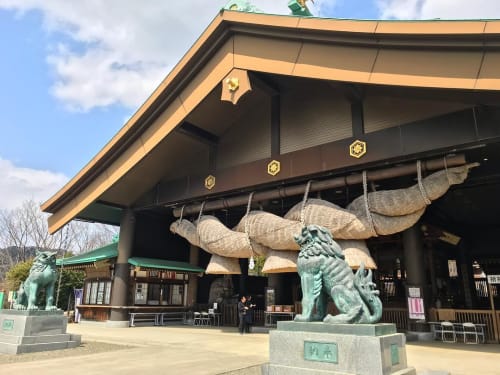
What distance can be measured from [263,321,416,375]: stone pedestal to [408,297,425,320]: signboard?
767 centimetres

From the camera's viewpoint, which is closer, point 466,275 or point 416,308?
point 416,308

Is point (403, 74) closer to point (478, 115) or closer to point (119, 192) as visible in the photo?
point (478, 115)

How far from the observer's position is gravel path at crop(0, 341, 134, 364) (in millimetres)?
9172

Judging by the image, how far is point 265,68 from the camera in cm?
1218

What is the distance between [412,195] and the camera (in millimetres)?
11125

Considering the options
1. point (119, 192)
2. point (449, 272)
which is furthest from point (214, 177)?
point (449, 272)

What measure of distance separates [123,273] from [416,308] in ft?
41.7

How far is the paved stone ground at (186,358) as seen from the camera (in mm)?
7703

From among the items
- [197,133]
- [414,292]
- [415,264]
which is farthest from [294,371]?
[197,133]

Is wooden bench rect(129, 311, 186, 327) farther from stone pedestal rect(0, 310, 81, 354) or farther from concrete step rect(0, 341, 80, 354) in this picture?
concrete step rect(0, 341, 80, 354)

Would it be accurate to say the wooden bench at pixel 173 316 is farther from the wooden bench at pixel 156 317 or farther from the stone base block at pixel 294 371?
the stone base block at pixel 294 371

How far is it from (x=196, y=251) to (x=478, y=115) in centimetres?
1566

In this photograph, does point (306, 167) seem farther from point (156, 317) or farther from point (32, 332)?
point (156, 317)

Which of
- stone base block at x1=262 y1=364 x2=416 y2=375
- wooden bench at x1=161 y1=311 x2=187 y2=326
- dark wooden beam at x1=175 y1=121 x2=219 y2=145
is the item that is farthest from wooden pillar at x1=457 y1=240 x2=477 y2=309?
stone base block at x1=262 y1=364 x2=416 y2=375
